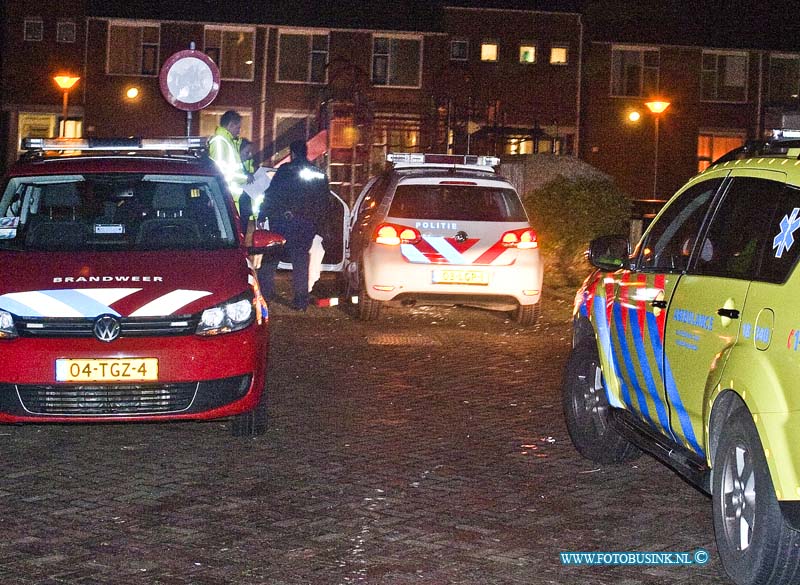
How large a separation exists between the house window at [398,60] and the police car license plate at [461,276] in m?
35.7

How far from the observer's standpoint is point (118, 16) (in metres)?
48.2

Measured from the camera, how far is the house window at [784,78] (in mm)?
51312

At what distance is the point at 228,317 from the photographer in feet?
25.3

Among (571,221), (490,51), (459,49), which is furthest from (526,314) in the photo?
(490,51)

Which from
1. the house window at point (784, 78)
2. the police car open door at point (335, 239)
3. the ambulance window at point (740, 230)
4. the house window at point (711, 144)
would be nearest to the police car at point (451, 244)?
the police car open door at point (335, 239)

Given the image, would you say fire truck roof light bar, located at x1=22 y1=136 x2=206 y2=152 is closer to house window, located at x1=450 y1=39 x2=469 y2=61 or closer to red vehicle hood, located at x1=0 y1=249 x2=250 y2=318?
red vehicle hood, located at x1=0 y1=249 x2=250 y2=318

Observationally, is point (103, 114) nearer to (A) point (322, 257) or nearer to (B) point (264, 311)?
(A) point (322, 257)

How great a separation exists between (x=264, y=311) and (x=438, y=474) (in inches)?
62.8

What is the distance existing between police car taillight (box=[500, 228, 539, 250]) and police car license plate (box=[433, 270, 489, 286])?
0.38 meters

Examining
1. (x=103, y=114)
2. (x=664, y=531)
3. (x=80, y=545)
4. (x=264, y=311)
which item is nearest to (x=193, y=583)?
(x=80, y=545)

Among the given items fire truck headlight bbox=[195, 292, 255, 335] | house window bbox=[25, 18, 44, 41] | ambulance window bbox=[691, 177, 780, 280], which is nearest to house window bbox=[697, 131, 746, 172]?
house window bbox=[25, 18, 44, 41]

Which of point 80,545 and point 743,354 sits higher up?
point 743,354

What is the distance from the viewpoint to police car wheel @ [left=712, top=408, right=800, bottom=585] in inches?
196

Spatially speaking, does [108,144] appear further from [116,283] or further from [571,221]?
[571,221]
